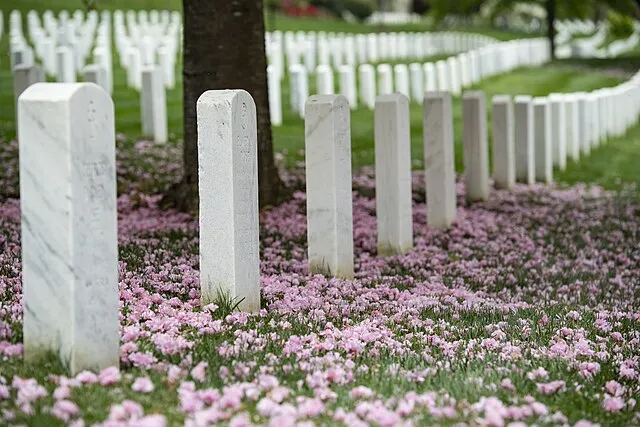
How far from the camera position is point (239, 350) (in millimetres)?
5395

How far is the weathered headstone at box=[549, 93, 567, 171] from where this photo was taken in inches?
636

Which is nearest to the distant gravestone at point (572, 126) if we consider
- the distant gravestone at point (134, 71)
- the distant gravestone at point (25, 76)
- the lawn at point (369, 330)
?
the lawn at point (369, 330)

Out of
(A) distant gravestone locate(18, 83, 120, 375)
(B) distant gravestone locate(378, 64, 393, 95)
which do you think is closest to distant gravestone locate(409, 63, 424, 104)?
(B) distant gravestone locate(378, 64, 393, 95)

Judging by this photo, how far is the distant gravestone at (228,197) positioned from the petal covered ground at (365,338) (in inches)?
6.1

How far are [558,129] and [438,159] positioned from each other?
604 cm

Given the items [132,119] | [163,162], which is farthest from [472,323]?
[132,119]

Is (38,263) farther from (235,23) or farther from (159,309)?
(235,23)

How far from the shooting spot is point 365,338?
5914mm

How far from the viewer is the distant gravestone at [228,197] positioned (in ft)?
20.6

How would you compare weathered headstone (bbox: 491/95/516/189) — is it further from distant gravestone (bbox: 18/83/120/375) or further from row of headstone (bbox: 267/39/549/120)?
distant gravestone (bbox: 18/83/120/375)

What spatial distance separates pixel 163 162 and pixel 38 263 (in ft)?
29.2

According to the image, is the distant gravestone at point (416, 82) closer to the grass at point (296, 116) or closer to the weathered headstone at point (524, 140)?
the grass at point (296, 116)

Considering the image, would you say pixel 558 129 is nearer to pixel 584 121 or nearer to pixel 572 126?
pixel 572 126

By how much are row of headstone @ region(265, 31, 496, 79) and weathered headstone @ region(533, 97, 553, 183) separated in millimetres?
9704
